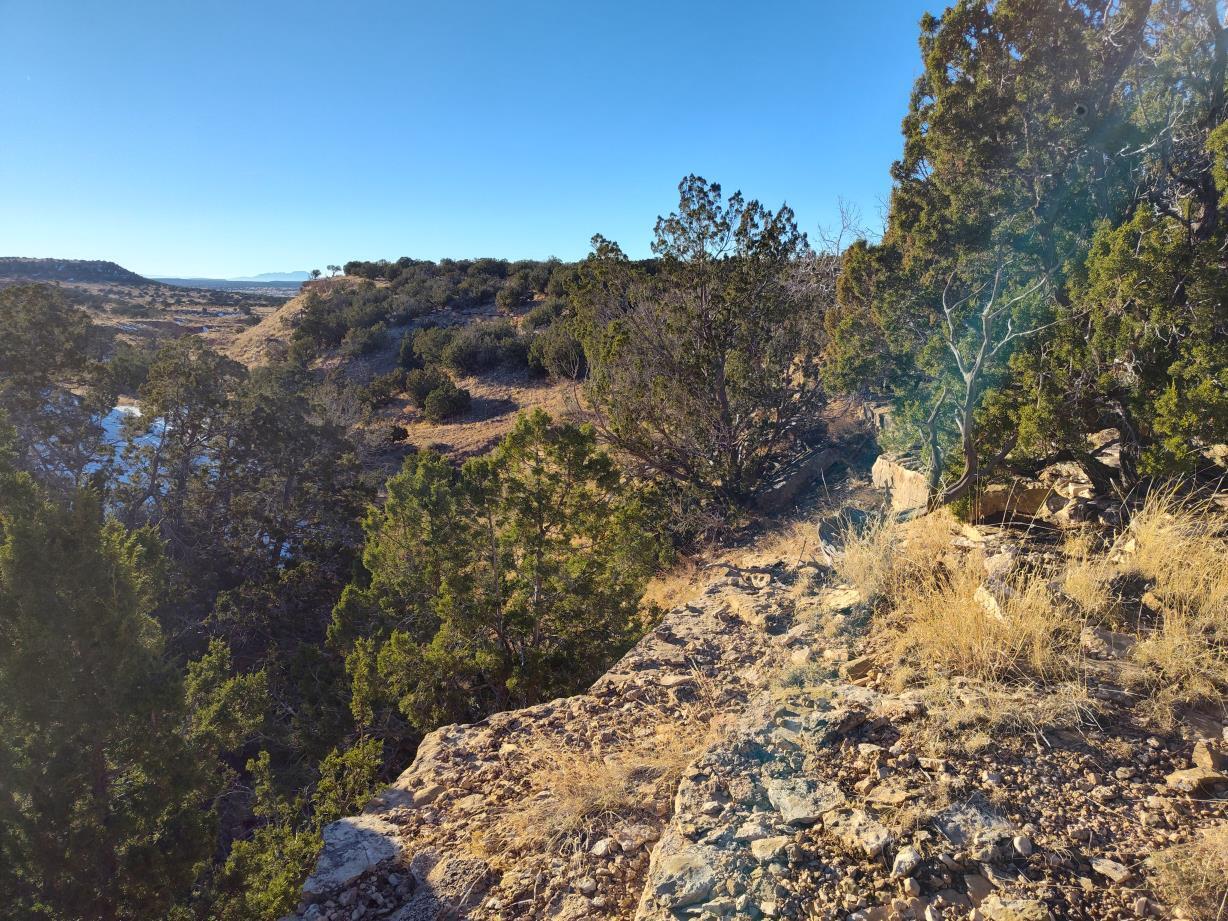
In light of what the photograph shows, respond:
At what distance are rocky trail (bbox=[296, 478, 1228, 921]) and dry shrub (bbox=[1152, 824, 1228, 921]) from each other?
80 mm

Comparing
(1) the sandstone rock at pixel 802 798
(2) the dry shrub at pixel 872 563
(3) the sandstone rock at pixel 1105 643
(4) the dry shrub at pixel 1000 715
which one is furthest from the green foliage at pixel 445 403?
(3) the sandstone rock at pixel 1105 643

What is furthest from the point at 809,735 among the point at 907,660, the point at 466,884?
the point at 466,884

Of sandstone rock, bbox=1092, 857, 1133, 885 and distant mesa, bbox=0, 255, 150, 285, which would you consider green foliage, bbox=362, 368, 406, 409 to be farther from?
Result: distant mesa, bbox=0, 255, 150, 285

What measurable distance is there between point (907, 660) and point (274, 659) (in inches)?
343

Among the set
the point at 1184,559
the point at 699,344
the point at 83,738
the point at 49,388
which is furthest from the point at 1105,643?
the point at 49,388

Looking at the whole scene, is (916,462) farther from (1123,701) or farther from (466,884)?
(466,884)

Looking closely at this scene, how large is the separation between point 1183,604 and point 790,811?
233 centimetres

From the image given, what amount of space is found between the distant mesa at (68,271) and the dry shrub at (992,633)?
219 feet

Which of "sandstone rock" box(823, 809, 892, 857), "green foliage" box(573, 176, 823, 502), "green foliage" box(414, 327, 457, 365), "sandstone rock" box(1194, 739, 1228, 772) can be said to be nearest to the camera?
"sandstone rock" box(823, 809, 892, 857)

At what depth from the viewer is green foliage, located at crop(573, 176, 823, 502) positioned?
10242 millimetres

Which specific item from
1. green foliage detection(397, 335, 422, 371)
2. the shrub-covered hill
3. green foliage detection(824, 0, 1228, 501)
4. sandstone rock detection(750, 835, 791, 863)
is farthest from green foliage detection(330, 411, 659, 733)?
green foliage detection(397, 335, 422, 371)

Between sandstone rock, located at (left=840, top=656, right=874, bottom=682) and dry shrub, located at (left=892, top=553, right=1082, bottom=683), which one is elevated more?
dry shrub, located at (left=892, top=553, right=1082, bottom=683)

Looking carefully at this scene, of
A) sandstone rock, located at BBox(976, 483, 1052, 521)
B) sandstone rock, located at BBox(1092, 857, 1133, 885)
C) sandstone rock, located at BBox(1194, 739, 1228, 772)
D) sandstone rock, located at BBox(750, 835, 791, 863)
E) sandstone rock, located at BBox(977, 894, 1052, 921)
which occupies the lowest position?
sandstone rock, located at BBox(750, 835, 791, 863)

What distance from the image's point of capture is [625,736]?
3.81 metres
